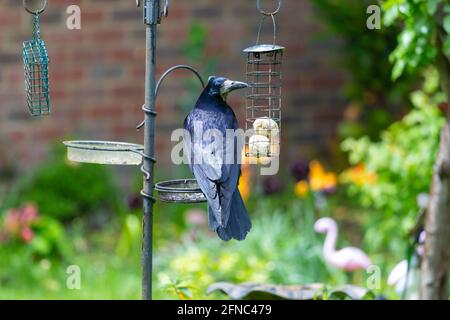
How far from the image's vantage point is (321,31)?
693 centimetres

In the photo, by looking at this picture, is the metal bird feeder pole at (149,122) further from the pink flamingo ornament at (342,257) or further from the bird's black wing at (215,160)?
the pink flamingo ornament at (342,257)

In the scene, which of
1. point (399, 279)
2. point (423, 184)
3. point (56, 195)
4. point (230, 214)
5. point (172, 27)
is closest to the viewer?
point (230, 214)

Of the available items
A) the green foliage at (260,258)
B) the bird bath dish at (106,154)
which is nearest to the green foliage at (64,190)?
the green foliage at (260,258)

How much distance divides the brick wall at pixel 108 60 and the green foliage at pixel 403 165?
1.65 metres

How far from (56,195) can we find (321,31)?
2.41 m

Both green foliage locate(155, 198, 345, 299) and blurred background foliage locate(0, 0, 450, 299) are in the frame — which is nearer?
green foliage locate(155, 198, 345, 299)

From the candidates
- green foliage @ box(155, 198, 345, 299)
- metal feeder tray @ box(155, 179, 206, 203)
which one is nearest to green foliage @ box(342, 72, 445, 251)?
→ green foliage @ box(155, 198, 345, 299)

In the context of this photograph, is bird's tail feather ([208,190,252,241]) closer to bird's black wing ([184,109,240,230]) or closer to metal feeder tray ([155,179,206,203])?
bird's black wing ([184,109,240,230])

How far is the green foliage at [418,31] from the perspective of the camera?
359 centimetres

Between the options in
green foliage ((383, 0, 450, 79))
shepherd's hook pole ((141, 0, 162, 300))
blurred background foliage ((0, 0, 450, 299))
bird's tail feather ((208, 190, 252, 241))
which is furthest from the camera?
blurred background foliage ((0, 0, 450, 299))

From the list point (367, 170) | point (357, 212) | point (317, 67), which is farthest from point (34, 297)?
point (317, 67)

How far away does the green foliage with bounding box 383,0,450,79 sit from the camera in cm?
359

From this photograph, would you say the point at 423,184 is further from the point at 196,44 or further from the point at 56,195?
the point at 56,195

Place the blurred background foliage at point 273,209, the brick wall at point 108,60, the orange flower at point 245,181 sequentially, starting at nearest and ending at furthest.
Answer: the blurred background foliage at point 273,209, the orange flower at point 245,181, the brick wall at point 108,60
